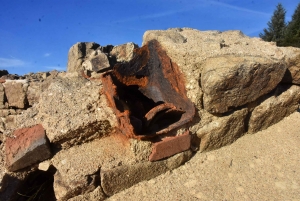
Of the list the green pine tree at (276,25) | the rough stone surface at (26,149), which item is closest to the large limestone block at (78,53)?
the rough stone surface at (26,149)

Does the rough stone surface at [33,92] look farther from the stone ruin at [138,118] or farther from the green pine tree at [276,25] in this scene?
the green pine tree at [276,25]

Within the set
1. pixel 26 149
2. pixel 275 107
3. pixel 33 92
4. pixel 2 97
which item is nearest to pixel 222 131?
pixel 275 107

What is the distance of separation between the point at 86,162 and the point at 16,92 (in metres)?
1.50

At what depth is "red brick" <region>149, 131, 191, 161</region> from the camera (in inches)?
84.8

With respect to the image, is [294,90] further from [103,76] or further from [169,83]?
[103,76]

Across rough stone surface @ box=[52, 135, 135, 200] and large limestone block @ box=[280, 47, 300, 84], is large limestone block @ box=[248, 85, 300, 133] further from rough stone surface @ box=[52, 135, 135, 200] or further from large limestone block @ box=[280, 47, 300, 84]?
rough stone surface @ box=[52, 135, 135, 200]

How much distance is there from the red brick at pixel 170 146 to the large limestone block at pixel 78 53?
6.71 ft

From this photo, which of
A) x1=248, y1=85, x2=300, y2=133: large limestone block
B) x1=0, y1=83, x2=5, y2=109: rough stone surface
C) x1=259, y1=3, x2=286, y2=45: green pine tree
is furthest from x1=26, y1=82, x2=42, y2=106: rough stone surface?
x1=259, y1=3, x2=286, y2=45: green pine tree

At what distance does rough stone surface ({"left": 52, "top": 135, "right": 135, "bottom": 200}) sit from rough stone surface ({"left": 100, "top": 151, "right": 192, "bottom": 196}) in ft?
0.17

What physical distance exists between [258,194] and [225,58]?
1170mm

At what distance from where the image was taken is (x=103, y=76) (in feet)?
7.35

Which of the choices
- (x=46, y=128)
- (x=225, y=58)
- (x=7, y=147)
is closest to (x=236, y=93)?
(x=225, y=58)

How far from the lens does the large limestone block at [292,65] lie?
2.89m

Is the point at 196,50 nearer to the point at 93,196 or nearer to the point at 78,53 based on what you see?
the point at 93,196
